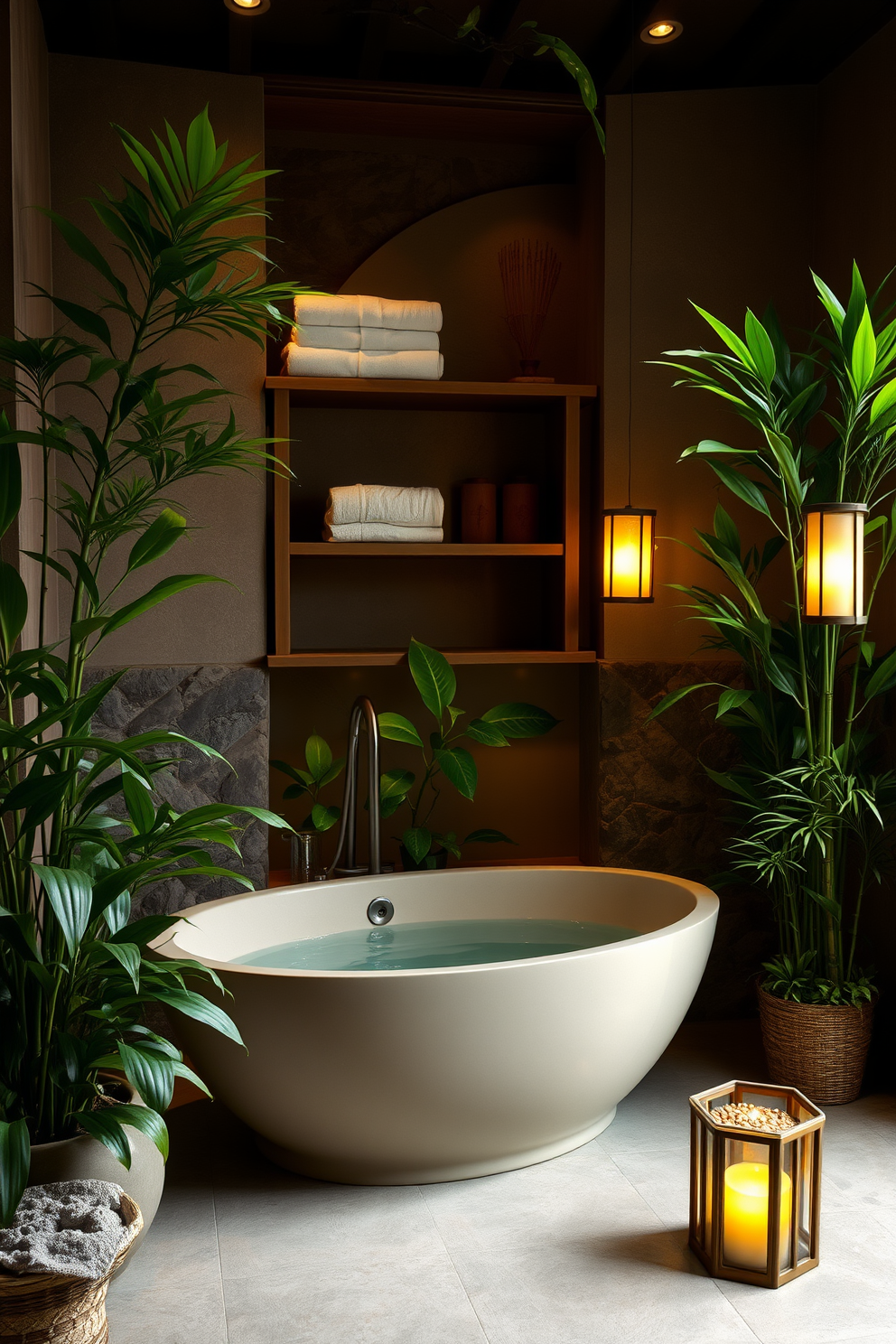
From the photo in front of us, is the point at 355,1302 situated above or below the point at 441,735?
below

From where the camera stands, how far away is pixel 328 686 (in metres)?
3.77

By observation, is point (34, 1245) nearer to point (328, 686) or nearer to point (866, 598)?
point (328, 686)

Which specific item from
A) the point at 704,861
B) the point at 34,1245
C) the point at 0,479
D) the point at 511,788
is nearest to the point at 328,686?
the point at 511,788

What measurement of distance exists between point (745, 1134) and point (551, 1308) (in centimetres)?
50

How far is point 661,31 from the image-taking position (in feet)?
10.3

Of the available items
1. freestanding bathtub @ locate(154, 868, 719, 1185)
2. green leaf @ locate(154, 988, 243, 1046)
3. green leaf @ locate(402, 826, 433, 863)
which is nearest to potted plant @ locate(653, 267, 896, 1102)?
freestanding bathtub @ locate(154, 868, 719, 1185)

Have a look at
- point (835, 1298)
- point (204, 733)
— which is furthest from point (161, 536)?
point (835, 1298)

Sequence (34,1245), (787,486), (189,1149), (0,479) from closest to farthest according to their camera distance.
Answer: (34,1245)
(0,479)
(189,1149)
(787,486)

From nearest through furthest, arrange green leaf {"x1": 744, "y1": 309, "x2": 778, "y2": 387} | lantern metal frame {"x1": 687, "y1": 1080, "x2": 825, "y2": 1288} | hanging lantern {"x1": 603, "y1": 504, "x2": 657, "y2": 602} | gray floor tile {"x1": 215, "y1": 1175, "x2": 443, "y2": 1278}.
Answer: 1. lantern metal frame {"x1": 687, "y1": 1080, "x2": 825, "y2": 1288}
2. gray floor tile {"x1": 215, "y1": 1175, "x2": 443, "y2": 1278}
3. green leaf {"x1": 744, "y1": 309, "x2": 778, "y2": 387}
4. hanging lantern {"x1": 603, "y1": 504, "x2": 657, "y2": 602}

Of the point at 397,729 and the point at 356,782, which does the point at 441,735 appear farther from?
the point at 356,782

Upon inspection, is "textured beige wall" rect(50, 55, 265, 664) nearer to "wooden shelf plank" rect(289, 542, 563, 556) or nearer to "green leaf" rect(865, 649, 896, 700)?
"wooden shelf plank" rect(289, 542, 563, 556)

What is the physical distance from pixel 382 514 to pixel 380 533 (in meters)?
0.06

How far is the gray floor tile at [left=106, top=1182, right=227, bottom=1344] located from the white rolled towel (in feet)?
6.15

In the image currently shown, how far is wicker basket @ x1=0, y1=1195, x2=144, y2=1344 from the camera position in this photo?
1.68 metres
